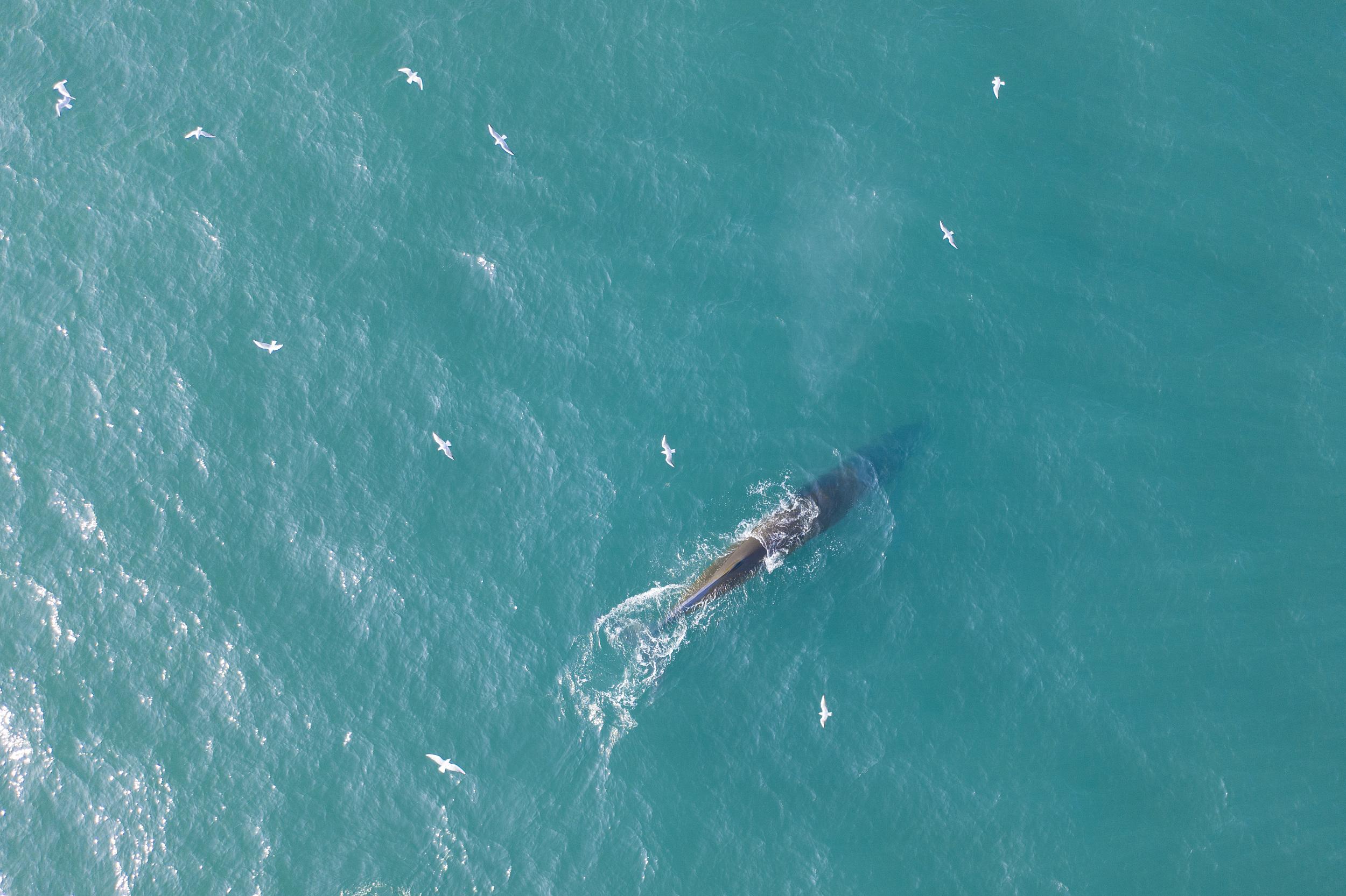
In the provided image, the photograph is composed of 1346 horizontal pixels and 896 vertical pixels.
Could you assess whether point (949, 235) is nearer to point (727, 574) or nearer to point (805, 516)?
point (805, 516)

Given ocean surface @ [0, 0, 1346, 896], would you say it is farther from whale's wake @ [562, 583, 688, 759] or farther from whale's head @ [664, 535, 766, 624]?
whale's head @ [664, 535, 766, 624]

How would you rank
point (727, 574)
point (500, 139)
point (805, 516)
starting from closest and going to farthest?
point (727, 574) → point (805, 516) → point (500, 139)

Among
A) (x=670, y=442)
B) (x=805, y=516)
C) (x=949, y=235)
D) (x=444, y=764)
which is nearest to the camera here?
(x=444, y=764)

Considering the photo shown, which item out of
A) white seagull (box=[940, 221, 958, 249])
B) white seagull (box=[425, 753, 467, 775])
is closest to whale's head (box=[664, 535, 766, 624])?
white seagull (box=[425, 753, 467, 775])

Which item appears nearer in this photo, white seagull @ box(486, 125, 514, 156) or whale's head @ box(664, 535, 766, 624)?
whale's head @ box(664, 535, 766, 624)

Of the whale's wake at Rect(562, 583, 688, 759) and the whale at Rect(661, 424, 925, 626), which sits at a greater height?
the whale at Rect(661, 424, 925, 626)

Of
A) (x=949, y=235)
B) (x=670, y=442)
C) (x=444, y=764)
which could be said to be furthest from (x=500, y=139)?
(x=444, y=764)

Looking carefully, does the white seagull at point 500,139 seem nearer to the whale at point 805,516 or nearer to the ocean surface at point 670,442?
the ocean surface at point 670,442

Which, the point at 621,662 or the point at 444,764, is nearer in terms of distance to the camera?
the point at 444,764
